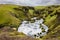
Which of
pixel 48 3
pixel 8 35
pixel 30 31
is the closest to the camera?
pixel 8 35

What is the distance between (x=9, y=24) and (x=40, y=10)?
7177mm

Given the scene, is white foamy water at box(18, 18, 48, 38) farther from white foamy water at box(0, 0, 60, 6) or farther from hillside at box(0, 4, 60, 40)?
white foamy water at box(0, 0, 60, 6)

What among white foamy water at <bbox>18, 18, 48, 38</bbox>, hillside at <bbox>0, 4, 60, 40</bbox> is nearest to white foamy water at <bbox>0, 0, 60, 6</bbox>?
hillside at <bbox>0, 4, 60, 40</bbox>

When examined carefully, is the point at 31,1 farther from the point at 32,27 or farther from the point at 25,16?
the point at 32,27

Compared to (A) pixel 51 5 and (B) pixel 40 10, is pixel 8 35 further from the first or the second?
(A) pixel 51 5

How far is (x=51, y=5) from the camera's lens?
24.4 m

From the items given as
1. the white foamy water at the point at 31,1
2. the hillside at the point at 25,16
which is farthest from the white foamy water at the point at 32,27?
the white foamy water at the point at 31,1

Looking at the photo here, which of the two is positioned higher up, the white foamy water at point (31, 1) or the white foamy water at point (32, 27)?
the white foamy water at point (31, 1)

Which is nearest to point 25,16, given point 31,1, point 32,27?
point 32,27

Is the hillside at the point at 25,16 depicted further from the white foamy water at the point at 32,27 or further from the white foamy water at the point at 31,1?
the white foamy water at the point at 31,1

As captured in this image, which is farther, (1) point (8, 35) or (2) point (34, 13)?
(2) point (34, 13)

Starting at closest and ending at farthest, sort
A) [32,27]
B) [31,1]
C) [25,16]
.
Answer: [32,27] → [25,16] → [31,1]

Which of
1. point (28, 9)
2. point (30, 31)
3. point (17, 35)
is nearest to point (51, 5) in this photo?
point (28, 9)

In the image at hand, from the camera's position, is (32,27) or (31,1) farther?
(31,1)
